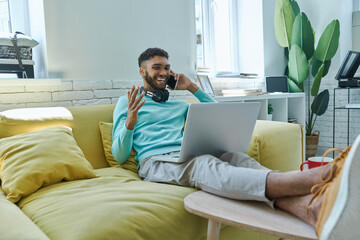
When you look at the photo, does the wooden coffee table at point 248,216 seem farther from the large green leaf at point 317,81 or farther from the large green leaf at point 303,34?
the large green leaf at point 303,34

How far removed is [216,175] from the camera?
1196 mm

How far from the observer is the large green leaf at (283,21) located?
11.9 feet

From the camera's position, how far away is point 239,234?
55.7 inches

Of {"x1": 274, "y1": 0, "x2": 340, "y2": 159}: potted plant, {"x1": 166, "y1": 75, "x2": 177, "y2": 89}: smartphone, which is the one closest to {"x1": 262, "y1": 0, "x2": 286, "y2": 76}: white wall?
{"x1": 274, "y1": 0, "x2": 340, "y2": 159}: potted plant

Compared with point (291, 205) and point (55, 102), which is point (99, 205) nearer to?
point (291, 205)

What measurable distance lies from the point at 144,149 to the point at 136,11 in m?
1.39

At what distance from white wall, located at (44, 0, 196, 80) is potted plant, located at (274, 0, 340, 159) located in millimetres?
1248

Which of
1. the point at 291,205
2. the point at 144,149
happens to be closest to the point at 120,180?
the point at 144,149

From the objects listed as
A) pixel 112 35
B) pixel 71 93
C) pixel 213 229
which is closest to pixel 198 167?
pixel 213 229

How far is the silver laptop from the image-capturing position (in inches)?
51.4

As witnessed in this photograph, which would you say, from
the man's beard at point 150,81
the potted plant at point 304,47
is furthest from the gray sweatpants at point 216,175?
the potted plant at point 304,47

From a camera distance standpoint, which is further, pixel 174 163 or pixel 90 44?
pixel 90 44

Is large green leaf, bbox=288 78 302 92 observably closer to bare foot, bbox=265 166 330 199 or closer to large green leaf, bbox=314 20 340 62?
large green leaf, bbox=314 20 340 62

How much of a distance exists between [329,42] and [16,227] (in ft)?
11.7
